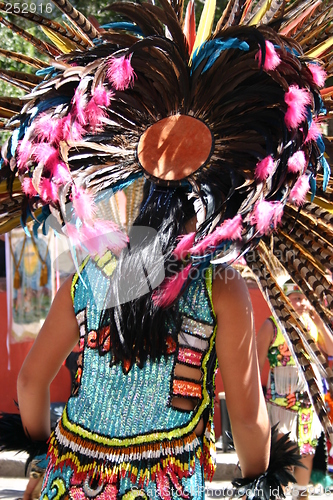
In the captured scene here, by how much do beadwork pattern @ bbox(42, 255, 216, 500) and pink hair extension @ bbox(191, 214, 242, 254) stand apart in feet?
0.34

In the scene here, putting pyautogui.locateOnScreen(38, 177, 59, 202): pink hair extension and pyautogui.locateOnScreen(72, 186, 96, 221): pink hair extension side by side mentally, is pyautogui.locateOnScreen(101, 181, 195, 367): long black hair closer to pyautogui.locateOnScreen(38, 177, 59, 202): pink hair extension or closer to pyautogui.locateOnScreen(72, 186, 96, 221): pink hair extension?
pyautogui.locateOnScreen(72, 186, 96, 221): pink hair extension

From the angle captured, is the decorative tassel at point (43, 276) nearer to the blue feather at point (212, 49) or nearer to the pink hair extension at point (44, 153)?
the pink hair extension at point (44, 153)

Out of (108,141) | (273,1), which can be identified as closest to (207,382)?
(108,141)

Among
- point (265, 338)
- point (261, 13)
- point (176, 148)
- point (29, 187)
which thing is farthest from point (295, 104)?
point (265, 338)

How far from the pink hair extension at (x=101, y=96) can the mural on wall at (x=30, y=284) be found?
505 cm

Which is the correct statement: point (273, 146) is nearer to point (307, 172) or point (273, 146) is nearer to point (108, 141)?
point (307, 172)

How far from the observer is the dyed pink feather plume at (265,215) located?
5.37ft

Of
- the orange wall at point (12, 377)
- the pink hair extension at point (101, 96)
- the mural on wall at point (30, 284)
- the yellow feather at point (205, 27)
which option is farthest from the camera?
the orange wall at point (12, 377)

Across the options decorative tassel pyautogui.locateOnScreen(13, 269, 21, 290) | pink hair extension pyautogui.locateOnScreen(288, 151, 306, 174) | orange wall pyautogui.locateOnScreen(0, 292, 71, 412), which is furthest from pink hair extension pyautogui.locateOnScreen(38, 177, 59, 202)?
orange wall pyautogui.locateOnScreen(0, 292, 71, 412)

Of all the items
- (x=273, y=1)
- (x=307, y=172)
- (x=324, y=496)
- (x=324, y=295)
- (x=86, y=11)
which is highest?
(x=86, y=11)

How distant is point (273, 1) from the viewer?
1.87 metres

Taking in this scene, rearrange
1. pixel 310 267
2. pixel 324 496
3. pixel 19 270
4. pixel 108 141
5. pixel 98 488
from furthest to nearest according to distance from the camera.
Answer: pixel 19 270 < pixel 324 496 < pixel 108 141 < pixel 310 267 < pixel 98 488

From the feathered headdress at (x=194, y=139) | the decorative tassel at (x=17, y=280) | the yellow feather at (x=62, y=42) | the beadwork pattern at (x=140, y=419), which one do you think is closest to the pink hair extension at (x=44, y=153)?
the feathered headdress at (x=194, y=139)

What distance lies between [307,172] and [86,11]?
612 centimetres
